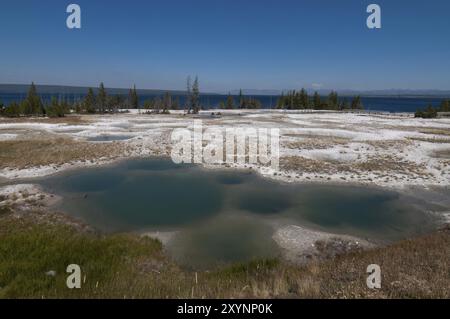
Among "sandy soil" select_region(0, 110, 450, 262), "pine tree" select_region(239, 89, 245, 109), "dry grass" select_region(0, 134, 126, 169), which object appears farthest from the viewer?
"pine tree" select_region(239, 89, 245, 109)

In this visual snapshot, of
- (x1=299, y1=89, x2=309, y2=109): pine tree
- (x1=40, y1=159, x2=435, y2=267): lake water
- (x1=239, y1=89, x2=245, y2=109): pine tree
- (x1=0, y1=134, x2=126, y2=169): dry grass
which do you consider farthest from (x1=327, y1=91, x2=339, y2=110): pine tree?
(x1=40, y1=159, x2=435, y2=267): lake water

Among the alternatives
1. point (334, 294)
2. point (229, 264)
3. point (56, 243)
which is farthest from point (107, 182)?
point (334, 294)

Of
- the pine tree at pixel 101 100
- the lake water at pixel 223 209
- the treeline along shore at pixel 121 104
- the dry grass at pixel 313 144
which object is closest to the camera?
the lake water at pixel 223 209

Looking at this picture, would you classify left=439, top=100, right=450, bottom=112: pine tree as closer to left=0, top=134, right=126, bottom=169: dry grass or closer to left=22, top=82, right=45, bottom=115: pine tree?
left=0, top=134, right=126, bottom=169: dry grass

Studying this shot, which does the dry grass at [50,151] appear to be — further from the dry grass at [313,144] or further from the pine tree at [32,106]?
the pine tree at [32,106]

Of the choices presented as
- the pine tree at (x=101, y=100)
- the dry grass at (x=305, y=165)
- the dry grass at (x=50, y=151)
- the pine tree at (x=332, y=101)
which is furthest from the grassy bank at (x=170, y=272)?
the pine tree at (x=332, y=101)

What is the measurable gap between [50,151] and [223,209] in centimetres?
2344

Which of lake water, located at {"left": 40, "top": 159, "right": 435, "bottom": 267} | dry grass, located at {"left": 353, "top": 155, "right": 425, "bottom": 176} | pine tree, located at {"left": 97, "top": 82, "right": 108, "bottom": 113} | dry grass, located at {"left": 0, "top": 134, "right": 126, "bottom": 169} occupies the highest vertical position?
pine tree, located at {"left": 97, "top": 82, "right": 108, "bottom": 113}

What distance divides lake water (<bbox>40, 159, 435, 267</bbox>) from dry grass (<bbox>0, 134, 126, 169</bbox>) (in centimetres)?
519

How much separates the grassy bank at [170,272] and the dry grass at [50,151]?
593 inches

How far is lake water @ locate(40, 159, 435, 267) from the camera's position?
1261 centimetres

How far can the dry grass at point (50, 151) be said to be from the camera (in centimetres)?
2577

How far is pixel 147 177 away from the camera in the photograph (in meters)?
22.8
